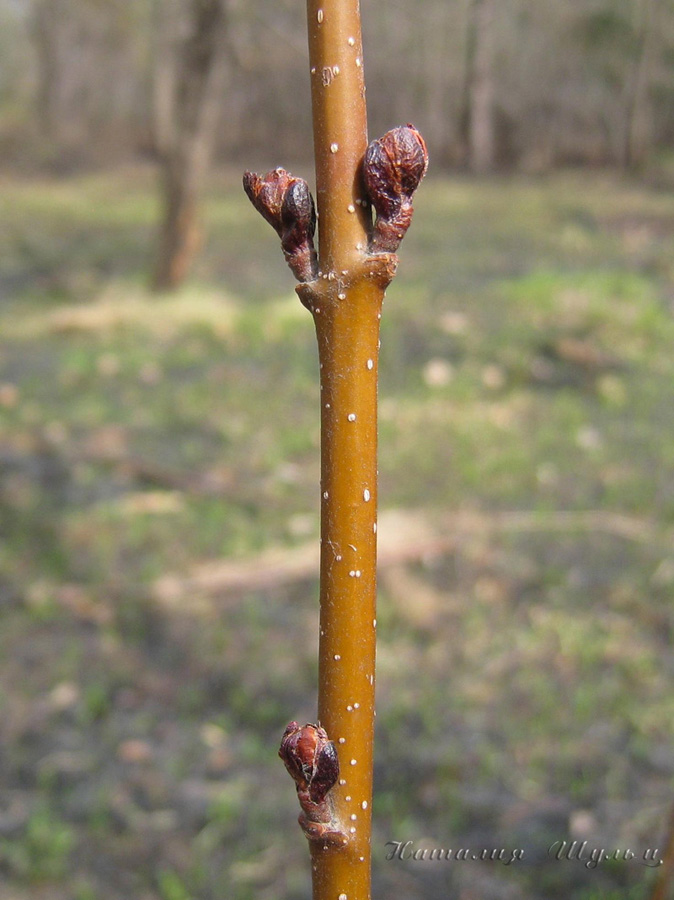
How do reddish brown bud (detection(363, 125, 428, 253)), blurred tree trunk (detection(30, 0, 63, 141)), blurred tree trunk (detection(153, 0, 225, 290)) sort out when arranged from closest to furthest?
1. reddish brown bud (detection(363, 125, 428, 253))
2. blurred tree trunk (detection(153, 0, 225, 290))
3. blurred tree trunk (detection(30, 0, 63, 141))

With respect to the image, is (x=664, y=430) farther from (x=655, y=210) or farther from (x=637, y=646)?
(x=655, y=210)

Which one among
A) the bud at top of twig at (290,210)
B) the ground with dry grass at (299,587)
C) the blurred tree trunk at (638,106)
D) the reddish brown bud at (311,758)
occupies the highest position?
the blurred tree trunk at (638,106)

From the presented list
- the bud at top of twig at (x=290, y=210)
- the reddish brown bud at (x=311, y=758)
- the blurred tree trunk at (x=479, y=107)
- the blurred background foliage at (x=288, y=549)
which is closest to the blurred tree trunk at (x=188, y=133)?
the blurred background foliage at (x=288, y=549)

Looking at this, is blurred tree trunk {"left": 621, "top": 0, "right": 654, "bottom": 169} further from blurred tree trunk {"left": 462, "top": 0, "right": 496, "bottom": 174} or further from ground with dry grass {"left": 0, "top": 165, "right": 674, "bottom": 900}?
ground with dry grass {"left": 0, "top": 165, "right": 674, "bottom": 900}

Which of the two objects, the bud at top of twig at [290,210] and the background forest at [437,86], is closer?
the bud at top of twig at [290,210]

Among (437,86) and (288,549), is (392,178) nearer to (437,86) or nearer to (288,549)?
(288,549)

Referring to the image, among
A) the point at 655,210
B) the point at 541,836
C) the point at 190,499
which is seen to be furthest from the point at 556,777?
the point at 655,210

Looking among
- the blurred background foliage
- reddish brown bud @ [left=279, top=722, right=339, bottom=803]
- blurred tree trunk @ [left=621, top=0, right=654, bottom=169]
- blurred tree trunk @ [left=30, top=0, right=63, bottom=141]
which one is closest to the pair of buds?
reddish brown bud @ [left=279, top=722, right=339, bottom=803]

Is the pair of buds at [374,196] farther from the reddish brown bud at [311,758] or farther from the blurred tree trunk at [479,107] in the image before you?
the blurred tree trunk at [479,107]
